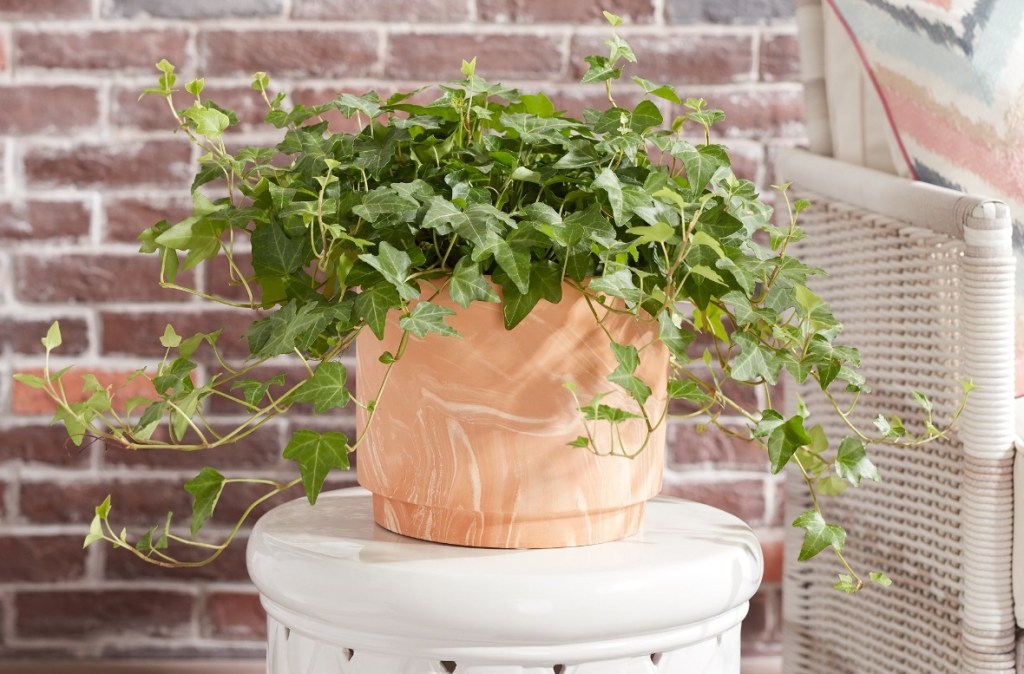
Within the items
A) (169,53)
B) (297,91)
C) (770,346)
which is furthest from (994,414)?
(169,53)

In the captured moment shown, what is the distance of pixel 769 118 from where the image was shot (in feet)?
4.78

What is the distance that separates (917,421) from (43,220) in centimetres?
116

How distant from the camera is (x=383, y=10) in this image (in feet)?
4.64

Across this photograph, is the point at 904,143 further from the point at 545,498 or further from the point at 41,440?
the point at 41,440

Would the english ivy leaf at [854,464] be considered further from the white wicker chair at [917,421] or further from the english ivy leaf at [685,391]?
the white wicker chair at [917,421]

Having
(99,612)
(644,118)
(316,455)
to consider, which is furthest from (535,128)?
(99,612)

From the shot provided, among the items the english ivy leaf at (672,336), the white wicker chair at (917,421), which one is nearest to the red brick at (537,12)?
the white wicker chair at (917,421)

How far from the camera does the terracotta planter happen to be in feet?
2.43

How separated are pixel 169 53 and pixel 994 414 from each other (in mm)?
1139

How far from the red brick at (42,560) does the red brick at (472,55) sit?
815 millimetres

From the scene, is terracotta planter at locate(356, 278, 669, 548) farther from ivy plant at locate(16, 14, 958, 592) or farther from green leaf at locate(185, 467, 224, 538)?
green leaf at locate(185, 467, 224, 538)

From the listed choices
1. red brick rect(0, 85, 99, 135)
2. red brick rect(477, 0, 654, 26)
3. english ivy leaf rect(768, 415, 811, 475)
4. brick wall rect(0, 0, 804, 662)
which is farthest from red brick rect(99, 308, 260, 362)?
english ivy leaf rect(768, 415, 811, 475)

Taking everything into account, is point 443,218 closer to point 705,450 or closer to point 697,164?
point 697,164

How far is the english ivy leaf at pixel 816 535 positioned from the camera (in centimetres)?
76
